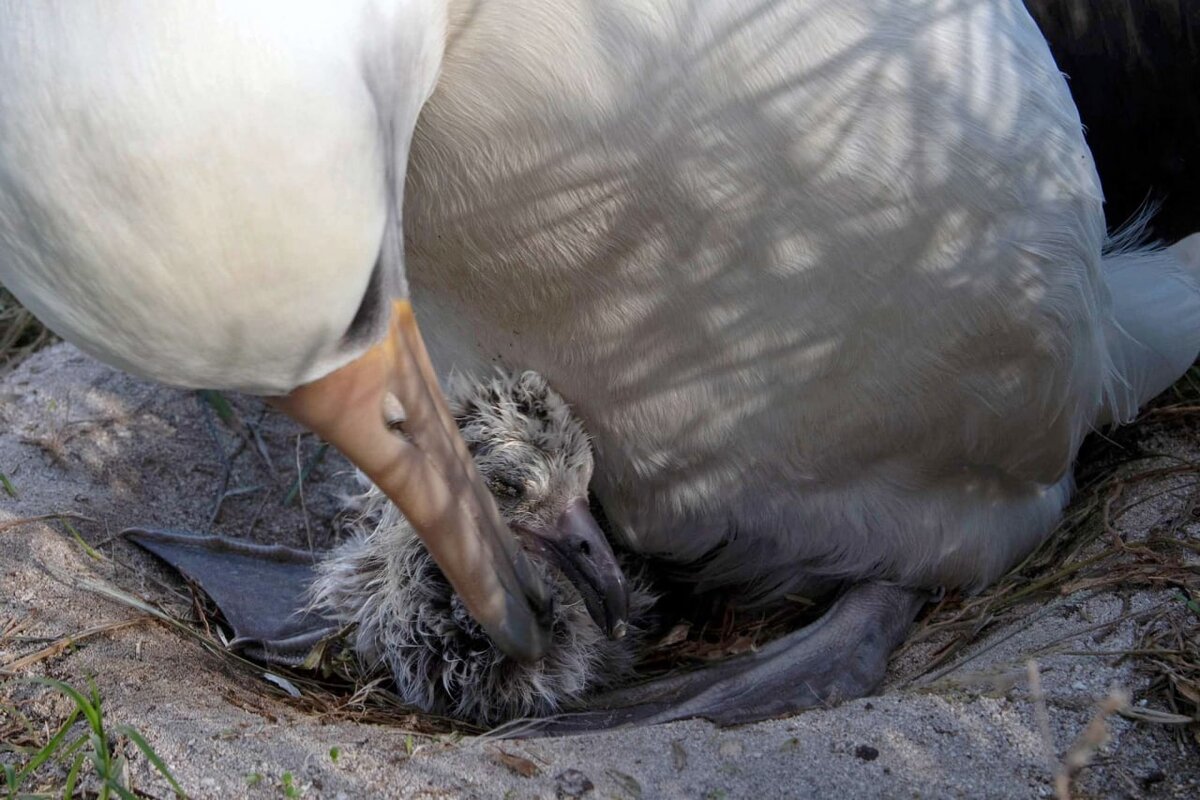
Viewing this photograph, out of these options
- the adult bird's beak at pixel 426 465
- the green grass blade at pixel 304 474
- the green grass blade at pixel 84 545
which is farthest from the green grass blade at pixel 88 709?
the green grass blade at pixel 304 474

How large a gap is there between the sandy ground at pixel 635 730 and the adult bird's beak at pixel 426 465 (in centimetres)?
25

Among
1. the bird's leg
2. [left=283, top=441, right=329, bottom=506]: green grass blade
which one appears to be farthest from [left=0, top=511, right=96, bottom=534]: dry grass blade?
the bird's leg

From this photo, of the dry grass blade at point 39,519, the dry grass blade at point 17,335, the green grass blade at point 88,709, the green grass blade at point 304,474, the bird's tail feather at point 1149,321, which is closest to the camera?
the green grass blade at point 88,709

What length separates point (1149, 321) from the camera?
3.14 metres

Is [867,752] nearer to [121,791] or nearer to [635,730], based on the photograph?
[635,730]

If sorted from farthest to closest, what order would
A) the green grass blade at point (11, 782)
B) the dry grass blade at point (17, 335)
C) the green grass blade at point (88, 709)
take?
the dry grass blade at point (17, 335) < the green grass blade at point (88, 709) < the green grass blade at point (11, 782)

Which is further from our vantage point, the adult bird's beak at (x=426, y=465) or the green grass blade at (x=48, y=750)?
the green grass blade at (x=48, y=750)

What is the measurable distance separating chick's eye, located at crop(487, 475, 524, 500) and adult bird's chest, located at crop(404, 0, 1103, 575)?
8.3 inches

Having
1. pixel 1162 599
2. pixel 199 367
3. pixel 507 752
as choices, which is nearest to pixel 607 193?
pixel 199 367

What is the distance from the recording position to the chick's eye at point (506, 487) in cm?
281

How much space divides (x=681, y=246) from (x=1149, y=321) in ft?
4.59

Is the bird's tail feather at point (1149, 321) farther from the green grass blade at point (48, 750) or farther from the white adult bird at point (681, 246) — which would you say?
Answer: the green grass blade at point (48, 750)

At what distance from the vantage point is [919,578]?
121 inches

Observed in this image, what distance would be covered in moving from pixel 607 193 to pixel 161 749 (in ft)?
3.95
